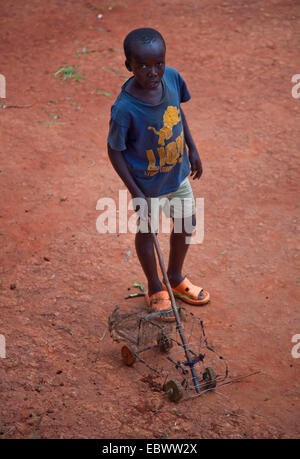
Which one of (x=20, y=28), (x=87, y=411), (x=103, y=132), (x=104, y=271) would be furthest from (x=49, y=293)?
(x=20, y=28)

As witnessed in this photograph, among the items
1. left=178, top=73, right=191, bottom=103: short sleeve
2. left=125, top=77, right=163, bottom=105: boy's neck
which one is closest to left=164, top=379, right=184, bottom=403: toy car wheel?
left=125, top=77, right=163, bottom=105: boy's neck

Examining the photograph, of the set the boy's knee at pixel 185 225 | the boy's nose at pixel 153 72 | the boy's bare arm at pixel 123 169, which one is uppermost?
the boy's nose at pixel 153 72

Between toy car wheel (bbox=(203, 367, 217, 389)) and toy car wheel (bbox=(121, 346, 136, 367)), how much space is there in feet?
1.48

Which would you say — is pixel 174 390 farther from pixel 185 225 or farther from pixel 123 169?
pixel 123 169

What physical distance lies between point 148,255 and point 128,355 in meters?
0.68

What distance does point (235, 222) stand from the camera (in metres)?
4.62

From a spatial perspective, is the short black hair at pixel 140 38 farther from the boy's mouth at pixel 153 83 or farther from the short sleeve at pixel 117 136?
the short sleeve at pixel 117 136

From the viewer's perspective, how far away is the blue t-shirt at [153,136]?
9.67 feet

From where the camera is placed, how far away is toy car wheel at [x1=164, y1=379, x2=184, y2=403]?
2.84m

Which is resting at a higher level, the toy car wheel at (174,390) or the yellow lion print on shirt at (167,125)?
the yellow lion print on shirt at (167,125)

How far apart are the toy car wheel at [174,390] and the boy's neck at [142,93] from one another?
1.57 metres

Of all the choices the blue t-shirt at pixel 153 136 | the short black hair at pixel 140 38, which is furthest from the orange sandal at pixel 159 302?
the short black hair at pixel 140 38

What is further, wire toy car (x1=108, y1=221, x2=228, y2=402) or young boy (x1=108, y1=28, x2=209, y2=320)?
wire toy car (x1=108, y1=221, x2=228, y2=402)

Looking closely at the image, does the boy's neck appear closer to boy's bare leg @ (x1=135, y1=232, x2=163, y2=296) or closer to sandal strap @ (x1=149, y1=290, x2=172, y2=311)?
boy's bare leg @ (x1=135, y1=232, x2=163, y2=296)
